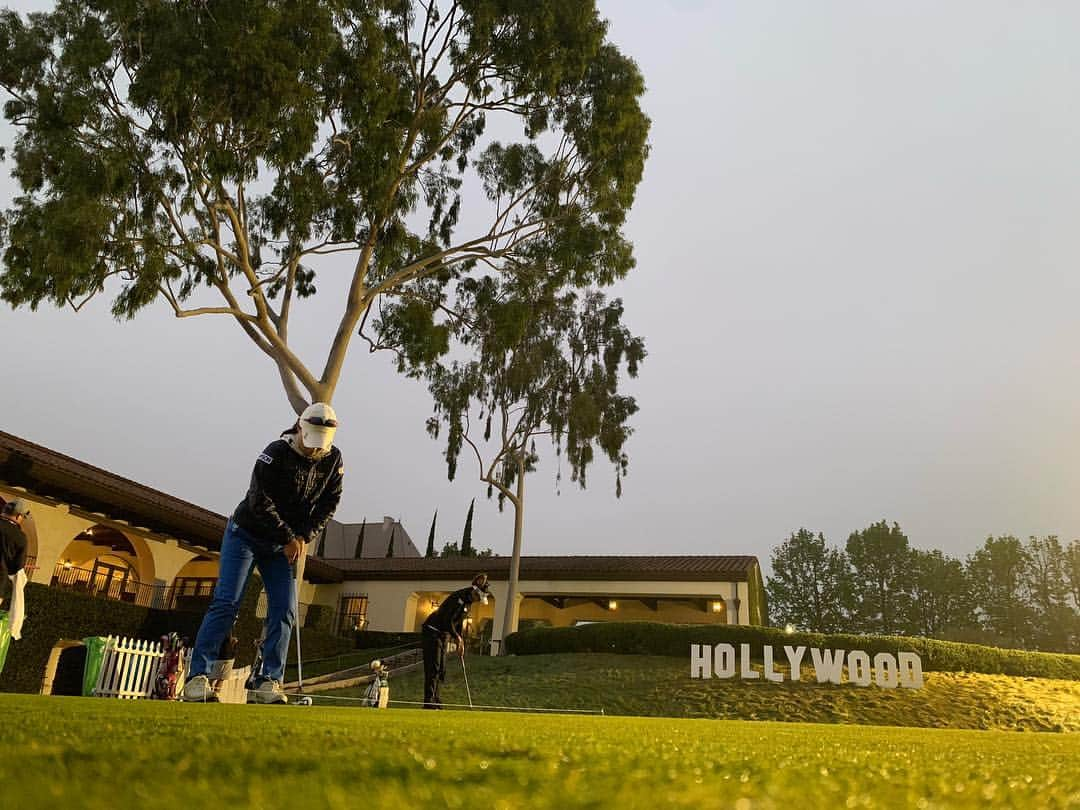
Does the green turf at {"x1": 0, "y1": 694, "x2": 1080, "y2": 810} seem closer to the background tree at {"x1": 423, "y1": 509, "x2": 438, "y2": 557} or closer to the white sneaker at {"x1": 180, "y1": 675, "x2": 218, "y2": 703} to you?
the white sneaker at {"x1": 180, "y1": 675, "x2": 218, "y2": 703}

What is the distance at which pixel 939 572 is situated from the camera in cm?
5319

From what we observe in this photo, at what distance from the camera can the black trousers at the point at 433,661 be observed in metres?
10.7

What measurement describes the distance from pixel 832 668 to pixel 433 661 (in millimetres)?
13238

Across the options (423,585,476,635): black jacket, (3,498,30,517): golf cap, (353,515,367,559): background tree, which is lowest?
(423,585,476,635): black jacket

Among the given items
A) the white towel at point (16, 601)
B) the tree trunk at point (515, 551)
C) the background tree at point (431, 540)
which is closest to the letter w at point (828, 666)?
the tree trunk at point (515, 551)

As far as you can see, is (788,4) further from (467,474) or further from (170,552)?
(170,552)

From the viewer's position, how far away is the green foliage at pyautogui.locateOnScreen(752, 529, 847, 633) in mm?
53625

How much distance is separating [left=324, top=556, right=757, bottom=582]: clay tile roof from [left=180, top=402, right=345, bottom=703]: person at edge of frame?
89.4 ft

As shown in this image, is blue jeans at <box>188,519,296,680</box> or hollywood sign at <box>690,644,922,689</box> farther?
hollywood sign at <box>690,644,922,689</box>

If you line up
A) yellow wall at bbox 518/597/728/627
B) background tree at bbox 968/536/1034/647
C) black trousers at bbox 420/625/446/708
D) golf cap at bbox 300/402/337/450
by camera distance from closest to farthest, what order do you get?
1. golf cap at bbox 300/402/337/450
2. black trousers at bbox 420/625/446/708
3. yellow wall at bbox 518/597/728/627
4. background tree at bbox 968/536/1034/647

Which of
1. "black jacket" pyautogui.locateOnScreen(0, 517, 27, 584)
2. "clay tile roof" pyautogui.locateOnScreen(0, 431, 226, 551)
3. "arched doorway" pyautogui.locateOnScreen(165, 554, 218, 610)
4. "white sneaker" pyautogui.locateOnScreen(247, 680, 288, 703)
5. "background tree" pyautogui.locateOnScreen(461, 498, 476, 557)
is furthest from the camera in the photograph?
"background tree" pyautogui.locateOnScreen(461, 498, 476, 557)

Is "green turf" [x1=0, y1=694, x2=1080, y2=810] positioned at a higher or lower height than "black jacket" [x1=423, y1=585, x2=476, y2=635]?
lower

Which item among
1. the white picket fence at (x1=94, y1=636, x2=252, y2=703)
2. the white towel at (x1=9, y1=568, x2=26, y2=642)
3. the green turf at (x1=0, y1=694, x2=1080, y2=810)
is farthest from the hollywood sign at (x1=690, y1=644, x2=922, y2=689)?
the green turf at (x1=0, y1=694, x2=1080, y2=810)

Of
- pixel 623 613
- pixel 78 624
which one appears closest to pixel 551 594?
pixel 623 613
